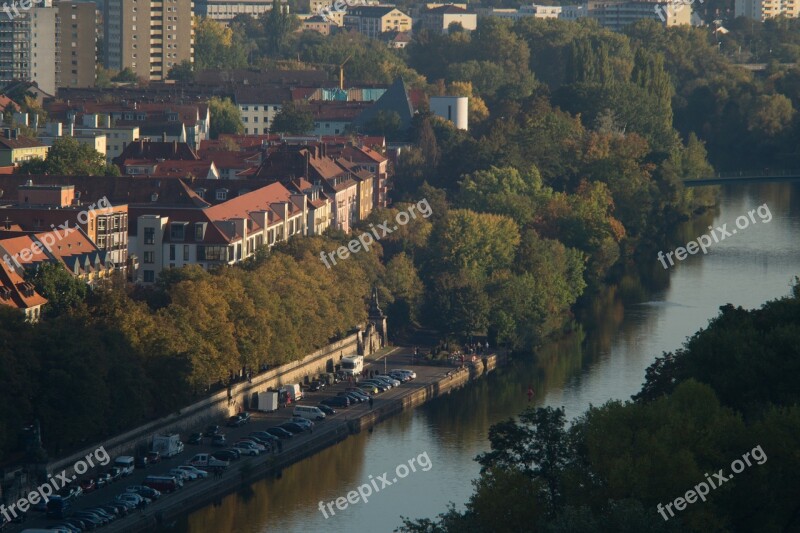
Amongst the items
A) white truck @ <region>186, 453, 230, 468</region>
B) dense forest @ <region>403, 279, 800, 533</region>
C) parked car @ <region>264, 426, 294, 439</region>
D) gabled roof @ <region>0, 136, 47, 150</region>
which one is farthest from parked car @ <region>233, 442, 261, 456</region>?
gabled roof @ <region>0, 136, 47, 150</region>

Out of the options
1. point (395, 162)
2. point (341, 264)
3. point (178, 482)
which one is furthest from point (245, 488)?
point (395, 162)

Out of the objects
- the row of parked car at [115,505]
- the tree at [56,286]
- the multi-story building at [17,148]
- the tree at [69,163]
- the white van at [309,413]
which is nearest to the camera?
the row of parked car at [115,505]

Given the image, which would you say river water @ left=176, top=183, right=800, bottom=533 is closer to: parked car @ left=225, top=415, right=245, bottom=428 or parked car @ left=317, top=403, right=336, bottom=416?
parked car @ left=317, top=403, right=336, bottom=416

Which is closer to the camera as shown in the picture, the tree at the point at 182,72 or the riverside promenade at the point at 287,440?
the riverside promenade at the point at 287,440

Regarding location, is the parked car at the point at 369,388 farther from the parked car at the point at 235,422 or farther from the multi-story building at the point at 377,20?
the multi-story building at the point at 377,20

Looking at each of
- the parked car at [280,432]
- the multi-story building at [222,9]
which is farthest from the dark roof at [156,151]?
the multi-story building at [222,9]

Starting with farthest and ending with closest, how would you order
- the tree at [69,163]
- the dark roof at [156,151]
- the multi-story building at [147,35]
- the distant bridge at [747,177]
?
1. the multi-story building at [147,35]
2. the distant bridge at [747,177]
3. the dark roof at [156,151]
4. the tree at [69,163]

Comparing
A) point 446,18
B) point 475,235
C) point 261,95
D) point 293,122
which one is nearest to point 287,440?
point 475,235
